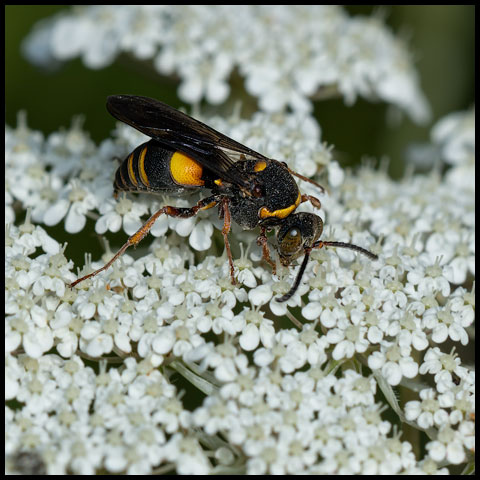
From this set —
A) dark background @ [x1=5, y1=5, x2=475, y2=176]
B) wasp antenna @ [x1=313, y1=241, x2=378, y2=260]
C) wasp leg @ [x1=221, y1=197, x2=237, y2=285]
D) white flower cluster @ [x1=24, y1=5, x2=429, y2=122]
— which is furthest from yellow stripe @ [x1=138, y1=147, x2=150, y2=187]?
dark background @ [x1=5, y1=5, x2=475, y2=176]

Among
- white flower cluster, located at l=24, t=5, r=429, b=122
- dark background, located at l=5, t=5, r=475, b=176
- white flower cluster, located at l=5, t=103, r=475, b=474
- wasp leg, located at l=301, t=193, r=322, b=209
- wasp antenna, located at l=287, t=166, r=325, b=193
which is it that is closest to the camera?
white flower cluster, located at l=5, t=103, r=475, b=474

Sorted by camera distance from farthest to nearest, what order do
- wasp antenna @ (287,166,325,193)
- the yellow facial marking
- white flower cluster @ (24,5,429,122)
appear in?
white flower cluster @ (24,5,429,122), wasp antenna @ (287,166,325,193), the yellow facial marking

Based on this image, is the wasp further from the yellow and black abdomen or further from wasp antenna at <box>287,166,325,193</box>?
wasp antenna at <box>287,166,325,193</box>

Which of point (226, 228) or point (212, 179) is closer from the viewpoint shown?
point (226, 228)

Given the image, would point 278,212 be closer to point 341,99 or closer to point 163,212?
point 163,212

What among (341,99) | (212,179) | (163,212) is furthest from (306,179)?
(341,99)

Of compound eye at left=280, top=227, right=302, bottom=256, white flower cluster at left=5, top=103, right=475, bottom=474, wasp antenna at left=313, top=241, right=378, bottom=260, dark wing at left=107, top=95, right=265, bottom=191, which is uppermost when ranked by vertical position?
dark wing at left=107, top=95, right=265, bottom=191

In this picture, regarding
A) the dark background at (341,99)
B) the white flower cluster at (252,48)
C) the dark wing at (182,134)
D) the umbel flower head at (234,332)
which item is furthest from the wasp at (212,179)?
the dark background at (341,99)

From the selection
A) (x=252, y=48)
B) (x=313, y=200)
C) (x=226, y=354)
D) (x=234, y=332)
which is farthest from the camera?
(x=252, y=48)
